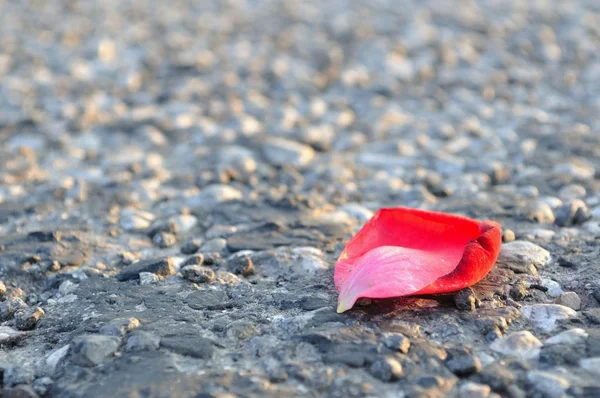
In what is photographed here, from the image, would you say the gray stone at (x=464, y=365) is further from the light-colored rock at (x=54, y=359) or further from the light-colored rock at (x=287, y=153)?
the light-colored rock at (x=287, y=153)

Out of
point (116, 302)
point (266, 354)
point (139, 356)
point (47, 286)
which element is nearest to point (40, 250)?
point (47, 286)

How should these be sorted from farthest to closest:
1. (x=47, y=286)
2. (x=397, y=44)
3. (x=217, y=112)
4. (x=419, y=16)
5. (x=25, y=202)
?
(x=419, y=16) → (x=397, y=44) → (x=217, y=112) → (x=25, y=202) → (x=47, y=286)

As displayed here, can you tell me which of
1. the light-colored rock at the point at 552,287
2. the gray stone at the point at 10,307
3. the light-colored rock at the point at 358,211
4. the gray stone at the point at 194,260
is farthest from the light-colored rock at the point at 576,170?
the gray stone at the point at 10,307

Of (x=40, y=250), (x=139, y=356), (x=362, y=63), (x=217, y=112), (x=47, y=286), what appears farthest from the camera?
(x=362, y=63)

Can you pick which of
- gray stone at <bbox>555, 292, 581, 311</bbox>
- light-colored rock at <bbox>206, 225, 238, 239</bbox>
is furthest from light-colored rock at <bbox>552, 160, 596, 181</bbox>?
light-colored rock at <bbox>206, 225, 238, 239</bbox>

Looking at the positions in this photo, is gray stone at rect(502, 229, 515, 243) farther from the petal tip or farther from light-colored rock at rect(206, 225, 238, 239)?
light-colored rock at rect(206, 225, 238, 239)

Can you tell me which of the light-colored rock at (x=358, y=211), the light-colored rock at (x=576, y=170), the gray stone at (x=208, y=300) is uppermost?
the light-colored rock at (x=576, y=170)

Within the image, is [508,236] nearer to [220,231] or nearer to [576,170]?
[576,170]

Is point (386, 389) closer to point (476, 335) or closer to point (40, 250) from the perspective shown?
point (476, 335)
